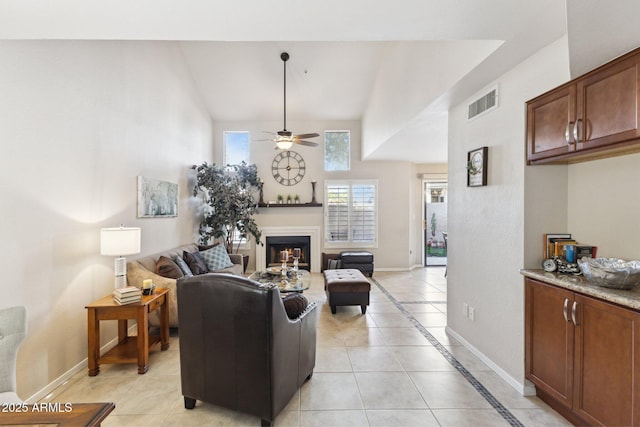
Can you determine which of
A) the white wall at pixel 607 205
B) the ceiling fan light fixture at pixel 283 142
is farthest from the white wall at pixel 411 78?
the ceiling fan light fixture at pixel 283 142

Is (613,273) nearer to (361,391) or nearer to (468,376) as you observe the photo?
(468,376)

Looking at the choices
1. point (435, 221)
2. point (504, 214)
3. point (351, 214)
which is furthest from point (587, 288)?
point (435, 221)

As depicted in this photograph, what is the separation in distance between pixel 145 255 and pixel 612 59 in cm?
496

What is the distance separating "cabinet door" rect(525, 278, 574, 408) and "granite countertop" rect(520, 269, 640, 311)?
0.20 ft

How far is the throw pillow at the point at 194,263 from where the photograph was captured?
450cm

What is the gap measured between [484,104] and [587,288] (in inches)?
71.0

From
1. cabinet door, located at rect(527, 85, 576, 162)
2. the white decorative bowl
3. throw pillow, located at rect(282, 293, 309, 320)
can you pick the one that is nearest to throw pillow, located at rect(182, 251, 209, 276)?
throw pillow, located at rect(282, 293, 309, 320)

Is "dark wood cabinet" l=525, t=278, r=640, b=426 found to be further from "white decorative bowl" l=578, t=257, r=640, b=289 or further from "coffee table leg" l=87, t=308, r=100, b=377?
"coffee table leg" l=87, t=308, r=100, b=377

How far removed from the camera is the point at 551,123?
2135 mm

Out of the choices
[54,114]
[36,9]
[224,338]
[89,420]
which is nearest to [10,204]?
[54,114]

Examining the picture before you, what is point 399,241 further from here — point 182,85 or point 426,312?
point 182,85

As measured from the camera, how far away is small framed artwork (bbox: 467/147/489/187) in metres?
2.78

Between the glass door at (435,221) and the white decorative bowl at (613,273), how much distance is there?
5.69 m

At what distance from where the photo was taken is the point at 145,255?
13.3 feet
